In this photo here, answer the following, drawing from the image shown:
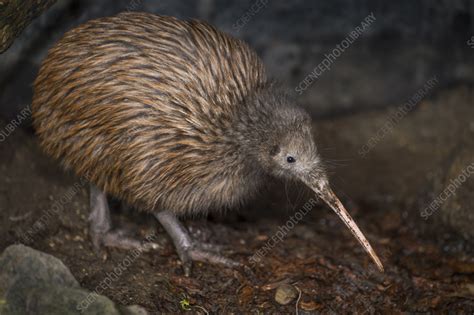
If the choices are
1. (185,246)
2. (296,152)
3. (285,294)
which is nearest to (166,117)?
(296,152)

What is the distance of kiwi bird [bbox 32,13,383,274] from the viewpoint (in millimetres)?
4949

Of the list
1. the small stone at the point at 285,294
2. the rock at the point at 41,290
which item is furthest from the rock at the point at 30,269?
the small stone at the point at 285,294

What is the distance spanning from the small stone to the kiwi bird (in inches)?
24.0

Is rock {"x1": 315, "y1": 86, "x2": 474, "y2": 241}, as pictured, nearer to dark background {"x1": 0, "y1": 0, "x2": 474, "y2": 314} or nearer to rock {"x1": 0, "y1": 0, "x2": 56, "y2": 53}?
dark background {"x1": 0, "y1": 0, "x2": 474, "y2": 314}

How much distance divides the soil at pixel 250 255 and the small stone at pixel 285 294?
4cm

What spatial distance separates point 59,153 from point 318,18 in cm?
338

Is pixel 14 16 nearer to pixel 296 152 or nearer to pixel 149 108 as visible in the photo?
pixel 149 108

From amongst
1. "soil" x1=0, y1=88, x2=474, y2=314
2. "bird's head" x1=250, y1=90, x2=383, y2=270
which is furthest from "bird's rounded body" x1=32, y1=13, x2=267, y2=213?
"soil" x1=0, y1=88, x2=474, y2=314

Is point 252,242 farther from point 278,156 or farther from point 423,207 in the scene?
point 423,207

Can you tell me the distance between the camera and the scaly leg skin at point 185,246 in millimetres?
5457

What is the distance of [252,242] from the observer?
5867 mm

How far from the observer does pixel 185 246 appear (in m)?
5.48

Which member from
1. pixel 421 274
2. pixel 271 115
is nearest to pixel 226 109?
pixel 271 115

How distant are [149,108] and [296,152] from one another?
41.3 inches
